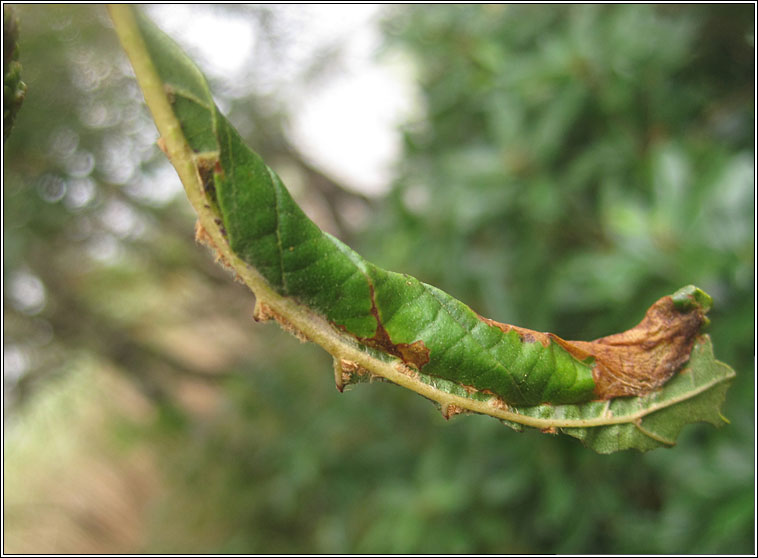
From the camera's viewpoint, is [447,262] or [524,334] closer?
[524,334]

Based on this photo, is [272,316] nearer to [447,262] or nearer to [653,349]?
[653,349]

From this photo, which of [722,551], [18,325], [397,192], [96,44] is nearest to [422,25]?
[397,192]

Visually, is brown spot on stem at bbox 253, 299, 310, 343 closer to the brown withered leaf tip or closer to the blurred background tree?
the brown withered leaf tip

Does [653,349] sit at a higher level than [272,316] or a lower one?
lower

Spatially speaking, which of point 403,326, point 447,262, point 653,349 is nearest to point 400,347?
point 403,326

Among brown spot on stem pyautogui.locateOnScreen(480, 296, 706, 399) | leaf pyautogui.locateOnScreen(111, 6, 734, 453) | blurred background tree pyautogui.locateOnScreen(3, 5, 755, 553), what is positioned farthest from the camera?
blurred background tree pyautogui.locateOnScreen(3, 5, 755, 553)

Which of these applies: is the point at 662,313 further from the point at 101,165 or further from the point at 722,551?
the point at 101,165

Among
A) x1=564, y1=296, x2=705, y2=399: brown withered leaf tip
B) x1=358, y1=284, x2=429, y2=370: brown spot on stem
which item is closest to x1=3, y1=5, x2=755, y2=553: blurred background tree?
x1=564, y1=296, x2=705, y2=399: brown withered leaf tip
